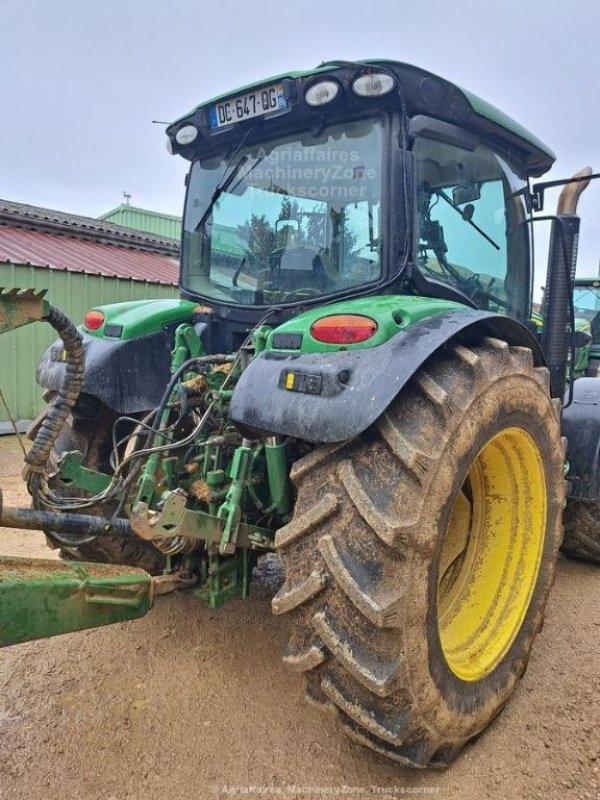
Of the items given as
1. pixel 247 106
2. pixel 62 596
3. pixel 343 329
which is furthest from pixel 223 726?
pixel 247 106

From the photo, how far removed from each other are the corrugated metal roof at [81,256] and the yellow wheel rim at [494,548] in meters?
6.99

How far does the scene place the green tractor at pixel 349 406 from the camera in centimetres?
171

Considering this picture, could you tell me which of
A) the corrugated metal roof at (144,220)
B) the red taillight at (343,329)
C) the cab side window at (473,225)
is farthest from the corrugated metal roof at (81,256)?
the red taillight at (343,329)

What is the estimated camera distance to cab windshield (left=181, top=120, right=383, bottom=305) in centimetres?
235

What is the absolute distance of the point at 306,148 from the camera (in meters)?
2.48

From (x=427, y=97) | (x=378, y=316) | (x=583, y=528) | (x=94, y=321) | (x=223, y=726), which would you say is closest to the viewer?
(x=378, y=316)

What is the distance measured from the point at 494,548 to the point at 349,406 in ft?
3.82

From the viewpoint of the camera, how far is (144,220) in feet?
52.7

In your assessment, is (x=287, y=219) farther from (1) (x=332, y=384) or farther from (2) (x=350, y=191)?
(1) (x=332, y=384)

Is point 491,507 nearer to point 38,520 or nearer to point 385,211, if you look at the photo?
point 385,211

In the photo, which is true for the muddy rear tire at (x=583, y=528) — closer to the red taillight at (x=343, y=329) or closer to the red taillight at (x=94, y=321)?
the red taillight at (x=343, y=329)

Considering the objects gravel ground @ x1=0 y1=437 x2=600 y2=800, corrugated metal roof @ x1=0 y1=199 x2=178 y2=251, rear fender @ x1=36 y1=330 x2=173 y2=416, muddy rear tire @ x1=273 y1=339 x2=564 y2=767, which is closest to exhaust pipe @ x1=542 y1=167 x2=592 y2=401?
muddy rear tire @ x1=273 y1=339 x2=564 y2=767

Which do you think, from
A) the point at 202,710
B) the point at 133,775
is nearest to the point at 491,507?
the point at 202,710

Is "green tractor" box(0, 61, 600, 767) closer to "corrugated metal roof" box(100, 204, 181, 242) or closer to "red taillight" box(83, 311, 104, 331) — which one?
→ "red taillight" box(83, 311, 104, 331)
